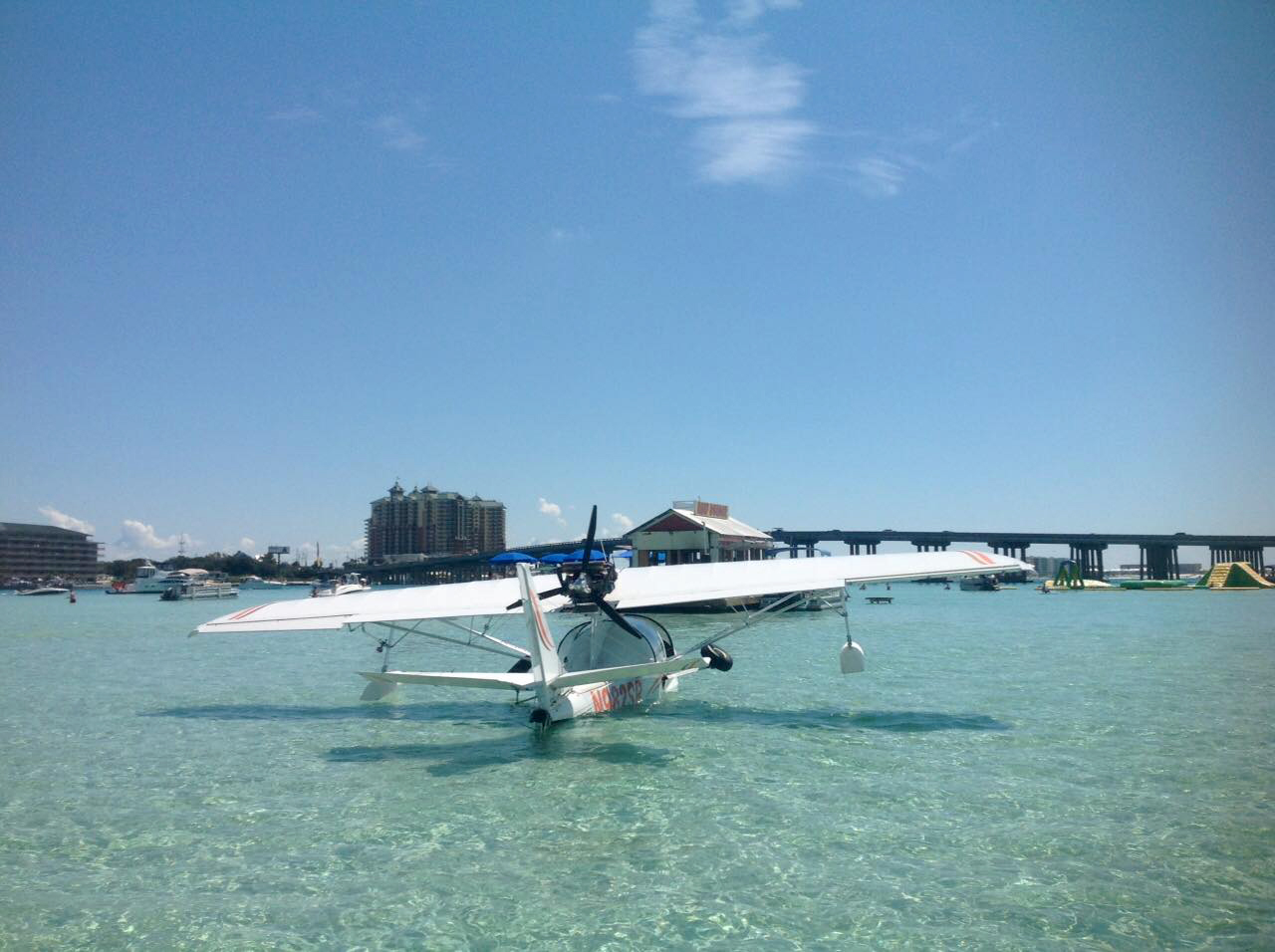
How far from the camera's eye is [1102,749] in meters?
12.5

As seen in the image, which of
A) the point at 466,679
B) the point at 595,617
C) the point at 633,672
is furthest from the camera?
the point at 595,617

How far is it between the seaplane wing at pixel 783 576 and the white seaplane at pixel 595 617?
0.03 metres

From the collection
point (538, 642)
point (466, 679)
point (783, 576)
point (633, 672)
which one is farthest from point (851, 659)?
point (466, 679)

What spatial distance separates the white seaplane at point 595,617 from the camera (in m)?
12.8

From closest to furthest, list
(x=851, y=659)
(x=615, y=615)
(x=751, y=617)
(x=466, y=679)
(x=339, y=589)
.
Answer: (x=466, y=679)
(x=615, y=615)
(x=751, y=617)
(x=851, y=659)
(x=339, y=589)

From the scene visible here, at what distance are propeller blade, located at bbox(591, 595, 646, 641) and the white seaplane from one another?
1.1 inches

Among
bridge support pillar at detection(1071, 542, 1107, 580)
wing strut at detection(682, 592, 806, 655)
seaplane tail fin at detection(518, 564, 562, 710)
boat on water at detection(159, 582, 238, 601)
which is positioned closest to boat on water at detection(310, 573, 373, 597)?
boat on water at detection(159, 582, 238, 601)

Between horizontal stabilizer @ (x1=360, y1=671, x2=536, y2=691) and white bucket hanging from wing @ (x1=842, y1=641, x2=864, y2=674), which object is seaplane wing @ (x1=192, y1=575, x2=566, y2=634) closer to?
horizontal stabilizer @ (x1=360, y1=671, x2=536, y2=691)

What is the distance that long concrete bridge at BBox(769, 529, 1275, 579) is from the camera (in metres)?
134

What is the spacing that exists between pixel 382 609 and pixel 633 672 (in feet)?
19.5

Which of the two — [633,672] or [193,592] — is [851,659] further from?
[193,592]

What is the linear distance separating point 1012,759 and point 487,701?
35.3 feet

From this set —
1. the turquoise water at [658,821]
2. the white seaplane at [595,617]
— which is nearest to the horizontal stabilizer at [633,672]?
the white seaplane at [595,617]

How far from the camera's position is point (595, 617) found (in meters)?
16.5
